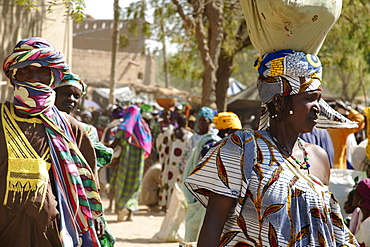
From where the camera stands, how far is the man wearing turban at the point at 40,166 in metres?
3.65

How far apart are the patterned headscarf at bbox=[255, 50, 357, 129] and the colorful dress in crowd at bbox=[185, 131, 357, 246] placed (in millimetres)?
264

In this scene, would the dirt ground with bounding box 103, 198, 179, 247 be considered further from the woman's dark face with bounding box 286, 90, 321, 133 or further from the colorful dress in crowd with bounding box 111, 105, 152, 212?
the woman's dark face with bounding box 286, 90, 321, 133

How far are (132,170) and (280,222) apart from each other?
8566 mm

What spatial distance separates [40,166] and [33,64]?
661mm

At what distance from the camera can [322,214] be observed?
2666 mm

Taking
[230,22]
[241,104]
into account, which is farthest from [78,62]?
[230,22]

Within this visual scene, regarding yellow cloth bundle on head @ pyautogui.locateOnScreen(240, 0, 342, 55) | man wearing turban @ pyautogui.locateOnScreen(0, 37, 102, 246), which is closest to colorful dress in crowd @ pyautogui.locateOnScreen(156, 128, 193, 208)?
man wearing turban @ pyautogui.locateOnScreen(0, 37, 102, 246)

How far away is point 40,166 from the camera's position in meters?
3.71

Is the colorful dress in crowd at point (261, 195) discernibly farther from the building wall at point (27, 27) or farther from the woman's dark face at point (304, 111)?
the building wall at point (27, 27)

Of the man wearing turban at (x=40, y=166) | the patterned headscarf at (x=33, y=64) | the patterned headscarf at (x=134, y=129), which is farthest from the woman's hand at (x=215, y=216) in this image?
the patterned headscarf at (x=134, y=129)

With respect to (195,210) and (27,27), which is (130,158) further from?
(195,210)

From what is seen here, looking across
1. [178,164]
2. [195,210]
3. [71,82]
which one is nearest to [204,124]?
[195,210]

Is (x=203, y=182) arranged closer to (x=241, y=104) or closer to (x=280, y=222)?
(x=280, y=222)

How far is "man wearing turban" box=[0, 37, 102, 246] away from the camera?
3652 millimetres
